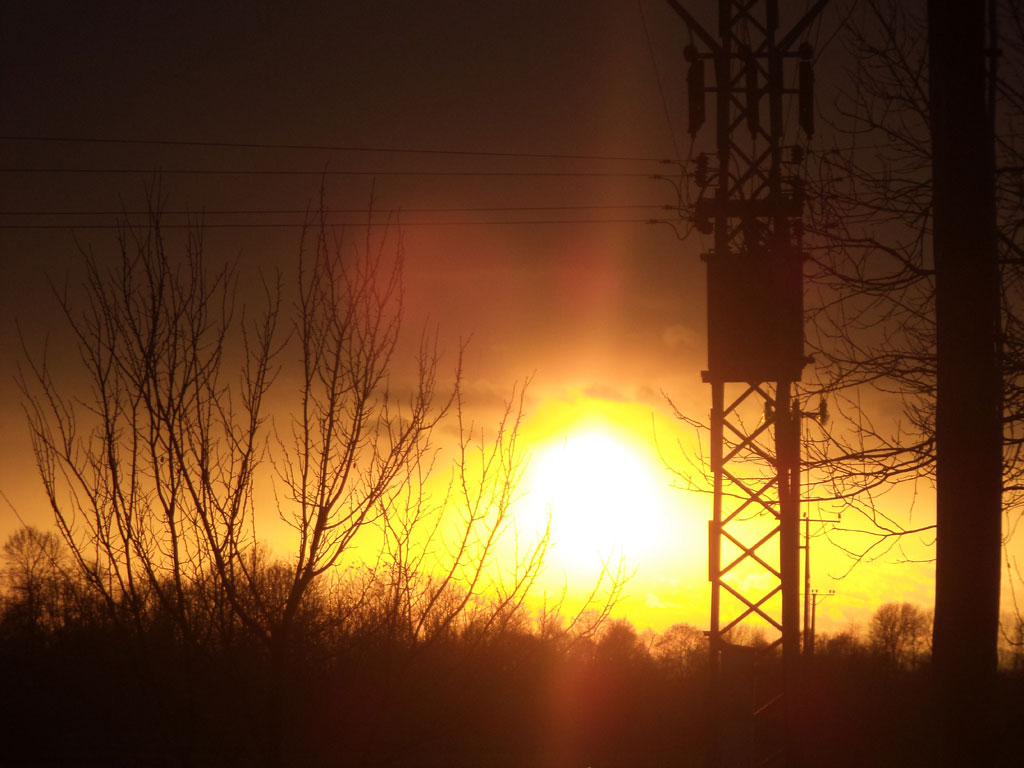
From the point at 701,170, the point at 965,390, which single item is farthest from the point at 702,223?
the point at 965,390

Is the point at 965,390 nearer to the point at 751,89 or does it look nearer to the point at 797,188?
the point at 797,188

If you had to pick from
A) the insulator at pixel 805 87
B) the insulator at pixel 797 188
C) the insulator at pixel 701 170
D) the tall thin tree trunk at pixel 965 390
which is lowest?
the tall thin tree trunk at pixel 965 390

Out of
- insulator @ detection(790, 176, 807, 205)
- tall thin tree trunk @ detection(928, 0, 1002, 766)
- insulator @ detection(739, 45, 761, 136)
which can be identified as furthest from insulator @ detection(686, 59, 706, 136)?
tall thin tree trunk @ detection(928, 0, 1002, 766)

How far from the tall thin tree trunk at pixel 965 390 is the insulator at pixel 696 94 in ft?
20.1

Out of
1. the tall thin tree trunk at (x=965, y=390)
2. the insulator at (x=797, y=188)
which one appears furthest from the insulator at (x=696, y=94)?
the tall thin tree trunk at (x=965, y=390)

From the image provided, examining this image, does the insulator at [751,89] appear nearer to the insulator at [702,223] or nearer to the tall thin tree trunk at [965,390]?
the insulator at [702,223]

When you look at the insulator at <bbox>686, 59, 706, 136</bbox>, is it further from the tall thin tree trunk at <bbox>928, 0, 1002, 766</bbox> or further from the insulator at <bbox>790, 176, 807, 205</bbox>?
the tall thin tree trunk at <bbox>928, 0, 1002, 766</bbox>

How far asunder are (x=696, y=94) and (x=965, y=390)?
7.21 m

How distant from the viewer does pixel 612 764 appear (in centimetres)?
3153

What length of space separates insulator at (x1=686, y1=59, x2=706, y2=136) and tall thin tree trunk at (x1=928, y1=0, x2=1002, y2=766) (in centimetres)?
613

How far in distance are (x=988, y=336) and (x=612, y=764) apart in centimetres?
2932

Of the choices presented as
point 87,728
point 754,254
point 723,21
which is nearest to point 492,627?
point 754,254

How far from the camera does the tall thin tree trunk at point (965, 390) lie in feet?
15.5

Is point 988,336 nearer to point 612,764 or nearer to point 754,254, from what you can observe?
point 754,254
